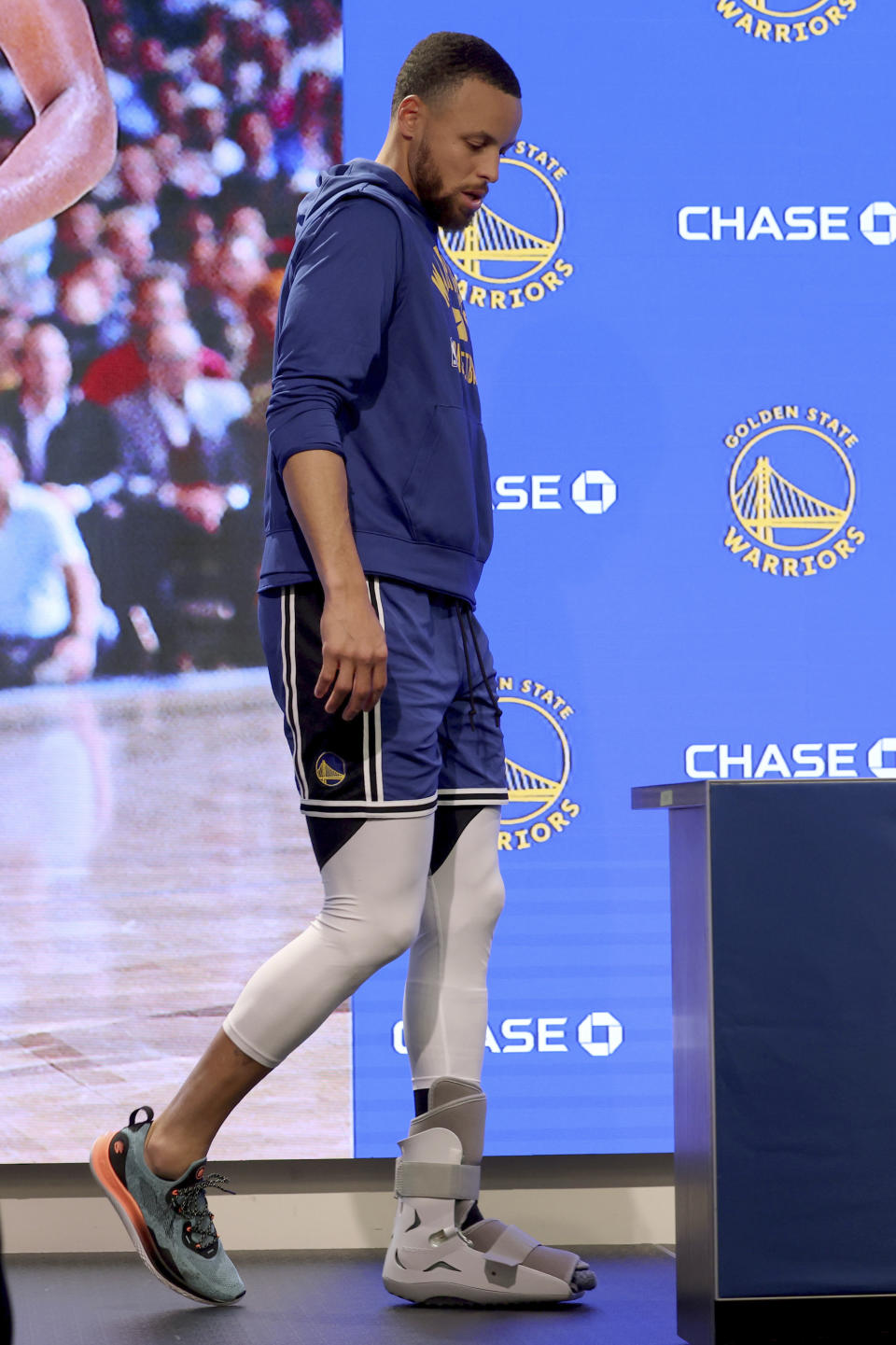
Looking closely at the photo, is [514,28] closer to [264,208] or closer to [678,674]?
[264,208]

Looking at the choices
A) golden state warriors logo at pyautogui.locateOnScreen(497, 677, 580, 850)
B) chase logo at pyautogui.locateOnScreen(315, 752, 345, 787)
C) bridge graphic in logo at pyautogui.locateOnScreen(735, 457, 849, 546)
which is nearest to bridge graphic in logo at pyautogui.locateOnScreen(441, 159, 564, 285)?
bridge graphic in logo at pyautogui.locateOnScreen(735, 457, 849, 546)

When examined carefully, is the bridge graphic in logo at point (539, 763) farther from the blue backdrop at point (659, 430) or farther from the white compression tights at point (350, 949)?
the white compression tights at point (350, 949)

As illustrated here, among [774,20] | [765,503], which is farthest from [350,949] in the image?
[774,20]

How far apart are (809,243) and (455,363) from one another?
769mm

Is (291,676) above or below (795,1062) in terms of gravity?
above

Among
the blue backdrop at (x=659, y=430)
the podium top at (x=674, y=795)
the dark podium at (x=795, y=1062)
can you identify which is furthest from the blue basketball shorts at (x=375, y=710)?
the blue backdrop at (x=659, y=430)

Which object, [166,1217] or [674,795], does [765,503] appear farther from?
[166,1217]

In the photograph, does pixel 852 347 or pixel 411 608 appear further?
pixel 852 347

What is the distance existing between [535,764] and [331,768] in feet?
1.97

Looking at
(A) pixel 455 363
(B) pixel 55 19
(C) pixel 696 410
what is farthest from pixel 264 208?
(C) pixel 696 410

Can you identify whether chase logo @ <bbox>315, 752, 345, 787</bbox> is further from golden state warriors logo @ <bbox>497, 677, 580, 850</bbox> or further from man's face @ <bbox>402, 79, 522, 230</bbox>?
man's face @ <bbox>402, 79, 522, 230</bbox>

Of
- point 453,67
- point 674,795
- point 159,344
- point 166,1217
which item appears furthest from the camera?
point 159,344

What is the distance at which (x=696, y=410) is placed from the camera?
2270mm

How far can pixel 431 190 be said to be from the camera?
72.6 inches
